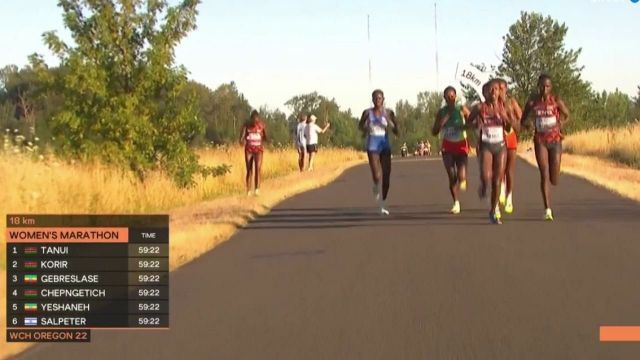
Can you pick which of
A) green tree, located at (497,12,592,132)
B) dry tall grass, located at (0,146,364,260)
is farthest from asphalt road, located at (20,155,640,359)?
green tree, located at (497,12,592,132)

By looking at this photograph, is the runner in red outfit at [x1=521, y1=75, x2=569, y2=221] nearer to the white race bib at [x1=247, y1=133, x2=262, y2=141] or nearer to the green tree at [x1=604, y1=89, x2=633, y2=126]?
the white race bib at [x1=247, y1=133, x2=262, y2=141]

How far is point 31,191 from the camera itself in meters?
13.0

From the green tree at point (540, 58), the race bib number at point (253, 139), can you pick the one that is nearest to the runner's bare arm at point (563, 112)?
the race bib number at point (253, 139)

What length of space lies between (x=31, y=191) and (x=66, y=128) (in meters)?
4.72

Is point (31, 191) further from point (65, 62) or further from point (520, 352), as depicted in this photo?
point (520, 352)

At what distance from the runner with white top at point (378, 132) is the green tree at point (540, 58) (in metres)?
46.6

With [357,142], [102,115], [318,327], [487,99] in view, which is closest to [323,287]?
[318,327]

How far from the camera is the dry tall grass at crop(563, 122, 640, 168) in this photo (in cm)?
3369

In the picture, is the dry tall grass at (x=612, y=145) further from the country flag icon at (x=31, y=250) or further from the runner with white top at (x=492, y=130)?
the country flag icon at (x=31, y=250)

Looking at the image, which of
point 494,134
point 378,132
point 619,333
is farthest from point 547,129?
point 619,333

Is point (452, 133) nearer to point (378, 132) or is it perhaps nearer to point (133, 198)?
point (378, 132)
